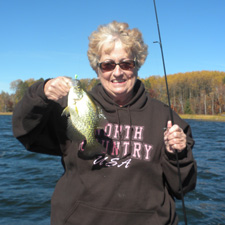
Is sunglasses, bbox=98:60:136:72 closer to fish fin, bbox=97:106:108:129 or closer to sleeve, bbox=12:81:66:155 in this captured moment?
fish fin, bbox=97:106:108:129

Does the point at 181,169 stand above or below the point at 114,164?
below

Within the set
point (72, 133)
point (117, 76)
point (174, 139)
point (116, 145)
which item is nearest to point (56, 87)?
point (72, 133)

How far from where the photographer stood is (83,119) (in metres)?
2.67

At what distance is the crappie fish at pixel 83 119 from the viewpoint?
2607 mm

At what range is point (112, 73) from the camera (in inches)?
Answer: 112

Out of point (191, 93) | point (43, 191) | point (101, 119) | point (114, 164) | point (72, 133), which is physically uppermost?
point (191, 93)

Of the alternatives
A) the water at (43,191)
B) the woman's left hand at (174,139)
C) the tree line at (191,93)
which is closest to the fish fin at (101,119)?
the woman's left hand at (174,139)

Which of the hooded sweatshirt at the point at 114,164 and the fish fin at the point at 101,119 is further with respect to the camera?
the fish fin at the point at 101,119

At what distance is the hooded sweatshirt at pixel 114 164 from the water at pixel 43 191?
4.06 m

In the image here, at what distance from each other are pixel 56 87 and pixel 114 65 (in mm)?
→ 721

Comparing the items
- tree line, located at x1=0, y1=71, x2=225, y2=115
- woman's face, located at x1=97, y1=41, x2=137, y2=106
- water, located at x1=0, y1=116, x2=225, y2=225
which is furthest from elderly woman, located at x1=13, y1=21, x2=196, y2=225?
tree line, located at x1=0, y1=71, x2=225, y2=115

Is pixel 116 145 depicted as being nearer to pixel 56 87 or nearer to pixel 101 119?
pixel 101 119

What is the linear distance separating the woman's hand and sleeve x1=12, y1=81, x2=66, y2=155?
0.05 m

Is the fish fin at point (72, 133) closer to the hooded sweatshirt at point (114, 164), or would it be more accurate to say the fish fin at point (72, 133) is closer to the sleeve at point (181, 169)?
the hooded sweatshirt at point (114, 164)
